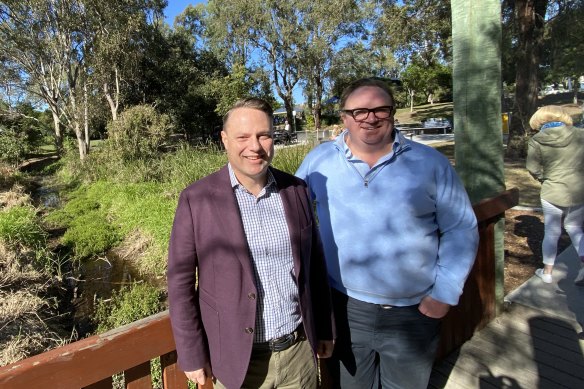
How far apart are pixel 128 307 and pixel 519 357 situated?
4.38 m

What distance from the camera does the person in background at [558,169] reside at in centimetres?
331

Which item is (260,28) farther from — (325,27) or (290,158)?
(290,158)

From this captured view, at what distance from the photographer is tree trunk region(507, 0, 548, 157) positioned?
33.1ft

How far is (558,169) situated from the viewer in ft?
11.1

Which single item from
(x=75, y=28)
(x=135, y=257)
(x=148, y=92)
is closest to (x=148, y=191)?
(x=135, y=257)

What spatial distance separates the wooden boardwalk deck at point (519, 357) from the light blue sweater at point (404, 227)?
1.22 metres

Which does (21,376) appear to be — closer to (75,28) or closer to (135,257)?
(135,257)

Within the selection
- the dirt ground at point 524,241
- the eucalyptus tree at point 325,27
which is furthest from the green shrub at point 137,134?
the eucalyptus tree at point 325,27

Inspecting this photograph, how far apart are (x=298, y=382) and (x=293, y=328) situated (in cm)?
26

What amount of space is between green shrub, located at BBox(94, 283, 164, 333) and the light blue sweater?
13.6 feet

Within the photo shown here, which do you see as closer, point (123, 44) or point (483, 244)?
point (483, 244)

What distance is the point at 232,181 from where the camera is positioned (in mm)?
1452

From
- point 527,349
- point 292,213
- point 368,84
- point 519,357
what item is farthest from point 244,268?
point 527,349

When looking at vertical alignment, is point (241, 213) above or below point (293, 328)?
above
